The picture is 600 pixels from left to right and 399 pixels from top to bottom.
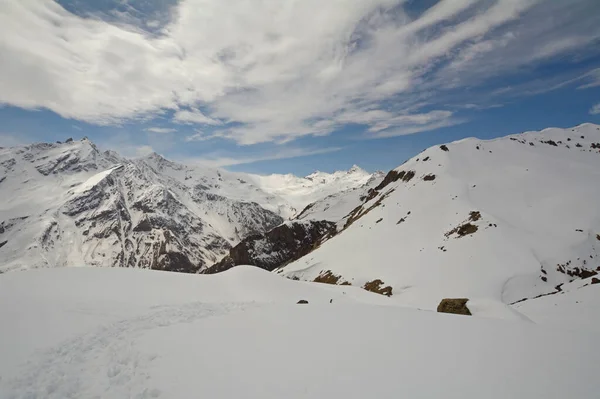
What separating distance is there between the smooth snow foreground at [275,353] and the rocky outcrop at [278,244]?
147m

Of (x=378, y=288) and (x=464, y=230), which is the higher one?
(x=464, y=230)

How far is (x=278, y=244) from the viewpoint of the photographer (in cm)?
16550

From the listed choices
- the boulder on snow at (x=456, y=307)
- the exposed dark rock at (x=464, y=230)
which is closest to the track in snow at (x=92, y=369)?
the boulder on snow at (x=456, y=307)

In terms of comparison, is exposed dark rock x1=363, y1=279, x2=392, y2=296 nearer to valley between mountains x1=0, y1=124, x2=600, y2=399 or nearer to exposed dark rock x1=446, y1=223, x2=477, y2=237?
valley between mountains x1=0, y1=124, x2=600, y2=399

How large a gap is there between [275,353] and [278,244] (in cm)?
15841

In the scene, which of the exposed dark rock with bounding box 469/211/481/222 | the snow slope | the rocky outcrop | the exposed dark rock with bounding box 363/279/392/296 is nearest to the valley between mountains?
the snow slope

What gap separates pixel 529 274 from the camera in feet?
97.7

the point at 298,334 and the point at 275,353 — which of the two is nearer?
the point at 275,353

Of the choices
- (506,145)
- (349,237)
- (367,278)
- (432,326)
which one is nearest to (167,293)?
(432,326)

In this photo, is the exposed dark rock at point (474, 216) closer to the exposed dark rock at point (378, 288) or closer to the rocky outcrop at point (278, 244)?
the exposed dark rock at point (378, 288)

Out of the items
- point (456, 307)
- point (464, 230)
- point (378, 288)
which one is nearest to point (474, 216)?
point (464, 230)

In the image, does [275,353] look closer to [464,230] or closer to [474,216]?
[464,230]

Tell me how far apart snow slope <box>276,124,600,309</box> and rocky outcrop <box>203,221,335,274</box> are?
88620 mm

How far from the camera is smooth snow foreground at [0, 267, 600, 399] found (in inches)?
267
